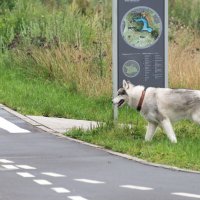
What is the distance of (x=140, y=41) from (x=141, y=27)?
0.25m

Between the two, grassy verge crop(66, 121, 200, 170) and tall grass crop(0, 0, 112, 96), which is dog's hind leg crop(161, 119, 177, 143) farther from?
tall grass crop(0, 0, 112, 96)

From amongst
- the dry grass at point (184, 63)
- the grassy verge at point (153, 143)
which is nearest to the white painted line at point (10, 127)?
Result: the grassy verge at point (153, 143)

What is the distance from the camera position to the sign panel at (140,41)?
1452 cm

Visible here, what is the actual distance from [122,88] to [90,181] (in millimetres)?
3709

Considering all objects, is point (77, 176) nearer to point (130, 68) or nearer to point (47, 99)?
point (130, 68)

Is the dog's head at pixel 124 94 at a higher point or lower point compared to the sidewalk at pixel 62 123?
higher

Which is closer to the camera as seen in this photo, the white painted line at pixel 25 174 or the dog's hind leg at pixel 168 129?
the white painted line at pixel 25 174

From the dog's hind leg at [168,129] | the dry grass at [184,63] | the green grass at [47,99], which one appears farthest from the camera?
the dry grass at [184,63]

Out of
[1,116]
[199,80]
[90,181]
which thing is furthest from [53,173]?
[199,80]

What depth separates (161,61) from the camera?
578 inches

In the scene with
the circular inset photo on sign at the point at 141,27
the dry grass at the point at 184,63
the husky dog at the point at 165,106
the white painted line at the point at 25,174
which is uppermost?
the circular inset photo on sign at the point at 141,27

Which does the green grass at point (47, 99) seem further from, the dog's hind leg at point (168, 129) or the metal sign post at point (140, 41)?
the dog's hind leg at point (168, 129)

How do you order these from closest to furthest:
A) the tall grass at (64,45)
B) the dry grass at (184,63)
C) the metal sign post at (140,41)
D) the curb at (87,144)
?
the curb at (87,144), the metal sign post at (140,41), the dry grass at (184,63), the tall grass at (64,45)

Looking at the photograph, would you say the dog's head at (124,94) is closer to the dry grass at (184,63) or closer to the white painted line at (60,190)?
the white painted line at (60,190)
